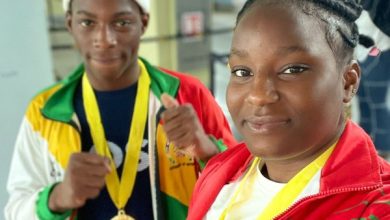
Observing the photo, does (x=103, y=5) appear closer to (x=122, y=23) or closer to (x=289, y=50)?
(x=122, y=23)

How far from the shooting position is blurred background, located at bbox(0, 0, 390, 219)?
1.89 m

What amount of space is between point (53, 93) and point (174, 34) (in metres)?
3.09

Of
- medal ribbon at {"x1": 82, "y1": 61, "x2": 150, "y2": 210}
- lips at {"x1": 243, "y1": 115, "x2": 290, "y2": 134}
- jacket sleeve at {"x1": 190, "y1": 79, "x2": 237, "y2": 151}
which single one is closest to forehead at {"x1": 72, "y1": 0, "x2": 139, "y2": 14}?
medal ribbon at {"x1": 82, "y1": 61, "x2": 150, "y2": 210}

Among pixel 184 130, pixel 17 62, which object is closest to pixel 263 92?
pixel 184 130

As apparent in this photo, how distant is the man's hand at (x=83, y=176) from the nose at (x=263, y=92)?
0.55m

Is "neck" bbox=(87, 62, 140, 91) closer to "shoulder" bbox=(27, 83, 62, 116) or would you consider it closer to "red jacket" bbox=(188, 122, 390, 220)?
"shoulder" bbox=(27, 83, 62, 116)

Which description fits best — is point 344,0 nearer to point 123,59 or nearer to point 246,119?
point 246,119

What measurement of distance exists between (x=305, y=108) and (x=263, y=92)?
8cm

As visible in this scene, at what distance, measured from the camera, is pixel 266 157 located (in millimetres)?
829

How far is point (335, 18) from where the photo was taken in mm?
823

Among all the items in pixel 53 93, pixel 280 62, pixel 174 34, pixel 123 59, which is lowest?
pixel 174 34

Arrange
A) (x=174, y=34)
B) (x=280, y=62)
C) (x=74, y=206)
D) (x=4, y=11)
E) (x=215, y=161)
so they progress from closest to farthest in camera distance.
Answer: (x=280, y=62), (x=215, y=161), (x=74, y=206), (x=4, y=11), (x=174, y=34)

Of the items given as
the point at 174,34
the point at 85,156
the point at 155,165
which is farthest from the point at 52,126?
the point at 174,34

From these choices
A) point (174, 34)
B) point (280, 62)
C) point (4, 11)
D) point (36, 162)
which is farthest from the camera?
point (174, 34)
